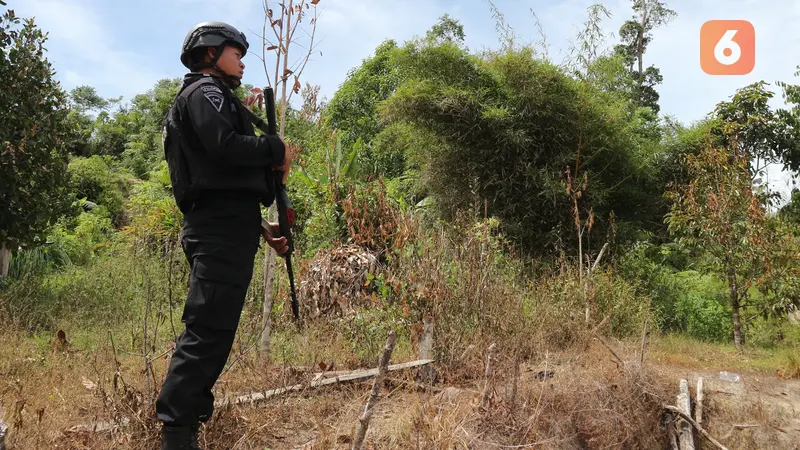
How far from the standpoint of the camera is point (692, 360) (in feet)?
20.0

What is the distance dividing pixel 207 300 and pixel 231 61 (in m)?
1.05

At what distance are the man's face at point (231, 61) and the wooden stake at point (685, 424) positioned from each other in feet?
12.2

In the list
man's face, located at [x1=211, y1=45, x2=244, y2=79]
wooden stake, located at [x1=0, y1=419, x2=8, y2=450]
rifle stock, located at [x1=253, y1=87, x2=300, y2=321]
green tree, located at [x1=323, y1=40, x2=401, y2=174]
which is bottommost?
wooden stake, located at [x1=0, y1=419, x2=8, y2=450]

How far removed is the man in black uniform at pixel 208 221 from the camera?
7.39 ft

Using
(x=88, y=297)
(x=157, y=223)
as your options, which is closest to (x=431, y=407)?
(x=88, y=297)

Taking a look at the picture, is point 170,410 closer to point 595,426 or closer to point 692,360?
Result: point 595,426

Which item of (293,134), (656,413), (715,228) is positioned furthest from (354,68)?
(656,413)

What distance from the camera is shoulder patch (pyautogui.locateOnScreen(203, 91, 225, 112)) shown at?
7.60ft

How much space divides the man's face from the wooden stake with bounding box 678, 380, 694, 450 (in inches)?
147

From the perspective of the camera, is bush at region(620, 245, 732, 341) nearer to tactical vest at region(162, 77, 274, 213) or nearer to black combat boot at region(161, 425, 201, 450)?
tactical vest at region(162, 77, 274, 213)

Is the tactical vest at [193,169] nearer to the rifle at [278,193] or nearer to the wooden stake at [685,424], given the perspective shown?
the rifle at [278,193]

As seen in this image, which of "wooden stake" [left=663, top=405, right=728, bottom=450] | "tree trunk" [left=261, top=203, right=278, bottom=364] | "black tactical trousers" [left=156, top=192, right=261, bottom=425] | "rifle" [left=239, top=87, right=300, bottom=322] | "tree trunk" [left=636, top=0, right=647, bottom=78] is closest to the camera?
"black tactical trousers" [left=156, top=192, right=261, bottom=425]

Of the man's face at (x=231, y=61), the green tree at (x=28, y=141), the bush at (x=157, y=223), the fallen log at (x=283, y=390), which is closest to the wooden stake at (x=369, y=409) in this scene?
the fallen log at (x=283, y=390)

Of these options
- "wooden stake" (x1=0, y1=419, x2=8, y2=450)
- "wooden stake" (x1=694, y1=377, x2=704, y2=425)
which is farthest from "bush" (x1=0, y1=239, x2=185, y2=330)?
"wooden stake" (x1=694, y1=377, x2=704, y2=425)
